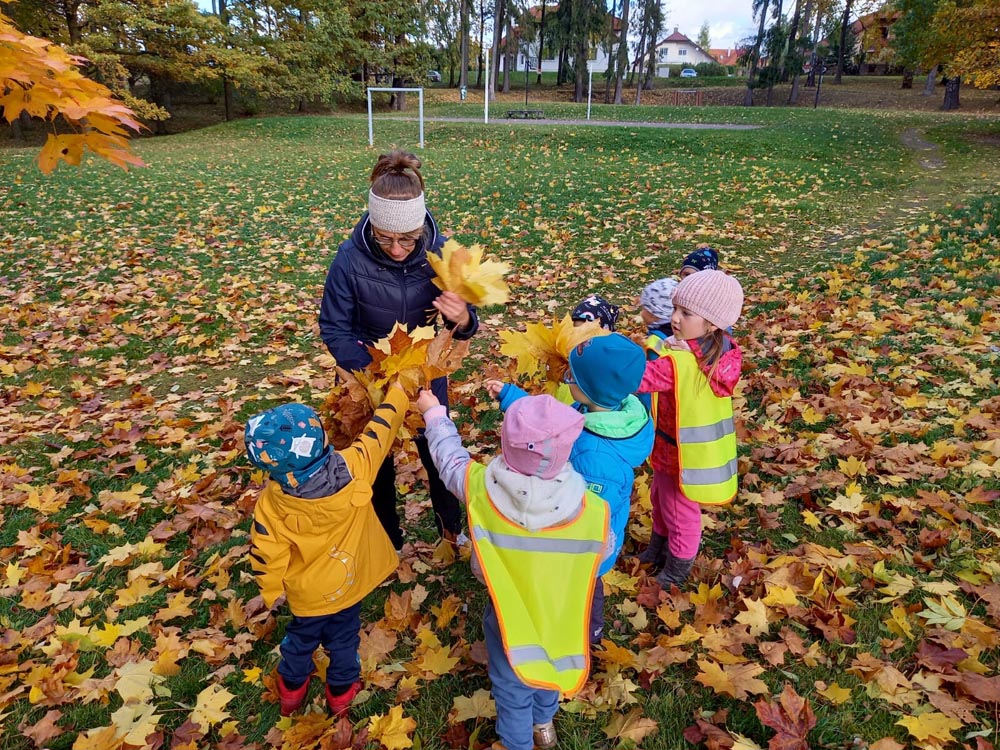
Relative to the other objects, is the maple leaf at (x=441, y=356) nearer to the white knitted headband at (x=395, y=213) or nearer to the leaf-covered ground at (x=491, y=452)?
the white knitted headband at (x=395, y=213)

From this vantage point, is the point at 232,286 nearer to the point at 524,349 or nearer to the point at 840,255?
the point at 524,349

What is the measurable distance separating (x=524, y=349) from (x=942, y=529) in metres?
2.44

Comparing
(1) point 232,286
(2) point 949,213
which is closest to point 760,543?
(1) point 232,286

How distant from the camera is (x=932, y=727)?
218 cm

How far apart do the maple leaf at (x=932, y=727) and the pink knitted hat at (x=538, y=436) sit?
167cm

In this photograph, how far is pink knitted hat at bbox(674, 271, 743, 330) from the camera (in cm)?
260

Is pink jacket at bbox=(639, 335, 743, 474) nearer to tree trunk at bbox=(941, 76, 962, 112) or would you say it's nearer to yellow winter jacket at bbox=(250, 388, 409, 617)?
yellow winter jacket at bbox=(250, 388, 409, 617)

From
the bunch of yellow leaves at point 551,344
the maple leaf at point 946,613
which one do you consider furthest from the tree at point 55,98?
the maple leaf at point 946,613

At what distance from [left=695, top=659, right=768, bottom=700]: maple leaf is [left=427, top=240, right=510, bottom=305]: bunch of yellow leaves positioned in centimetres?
176

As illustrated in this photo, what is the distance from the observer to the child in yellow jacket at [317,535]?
6.47 ft

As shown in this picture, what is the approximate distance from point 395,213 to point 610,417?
1.20 meters

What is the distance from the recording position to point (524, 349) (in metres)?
2.69

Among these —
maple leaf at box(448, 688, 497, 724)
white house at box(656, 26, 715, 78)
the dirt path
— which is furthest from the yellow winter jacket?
white house at box(656, 26, 715, 78)

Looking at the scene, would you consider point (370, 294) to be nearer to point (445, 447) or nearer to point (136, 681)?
point (445, 447)
